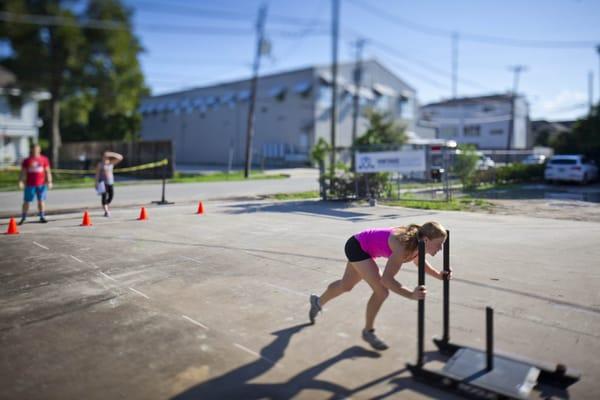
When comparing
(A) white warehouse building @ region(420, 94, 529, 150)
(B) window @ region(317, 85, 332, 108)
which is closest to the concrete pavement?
(B) window @ region(317, 85, 332, 108)

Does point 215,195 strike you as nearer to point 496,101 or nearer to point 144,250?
point 144,250

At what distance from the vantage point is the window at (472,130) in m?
73.2

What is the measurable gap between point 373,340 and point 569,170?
25183 millimetres

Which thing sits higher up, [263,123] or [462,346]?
[263,123]

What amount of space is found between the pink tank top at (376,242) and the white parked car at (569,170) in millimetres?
24905

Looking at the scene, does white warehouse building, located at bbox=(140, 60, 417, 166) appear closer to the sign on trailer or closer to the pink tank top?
the sign on trailer

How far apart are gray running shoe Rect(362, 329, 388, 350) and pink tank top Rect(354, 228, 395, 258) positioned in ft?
2.28

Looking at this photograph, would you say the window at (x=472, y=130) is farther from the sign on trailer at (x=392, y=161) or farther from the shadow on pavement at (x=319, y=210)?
the shadow on pavement at (x=319, y=210)

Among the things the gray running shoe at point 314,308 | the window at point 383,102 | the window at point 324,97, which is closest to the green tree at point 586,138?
the window at point 383,102

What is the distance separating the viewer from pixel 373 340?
4359 millimetres

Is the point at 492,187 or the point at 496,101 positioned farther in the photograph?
the point at 496,101

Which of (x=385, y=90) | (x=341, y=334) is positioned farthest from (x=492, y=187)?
(x=385, y=90)

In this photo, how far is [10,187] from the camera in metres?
22.9

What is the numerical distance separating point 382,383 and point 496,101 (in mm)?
77371
